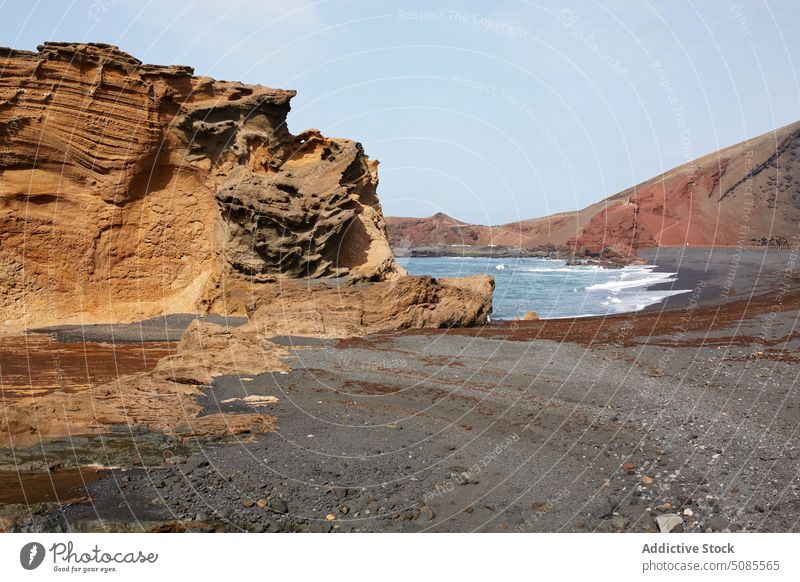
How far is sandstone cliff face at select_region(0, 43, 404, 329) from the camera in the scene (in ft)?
66.3

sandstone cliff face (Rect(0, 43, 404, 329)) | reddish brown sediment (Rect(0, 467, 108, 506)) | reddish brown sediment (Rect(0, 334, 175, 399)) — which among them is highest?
sandstone cliff face (Rect(0, 43, 404, 329))

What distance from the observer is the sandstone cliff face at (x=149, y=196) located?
2022cm

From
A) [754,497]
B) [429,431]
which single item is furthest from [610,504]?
[429,431]

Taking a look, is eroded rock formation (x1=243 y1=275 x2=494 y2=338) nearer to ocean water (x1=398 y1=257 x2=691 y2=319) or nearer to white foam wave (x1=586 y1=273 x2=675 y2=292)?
ocean water (x1=398 y1=257 x2=691 y2=319)

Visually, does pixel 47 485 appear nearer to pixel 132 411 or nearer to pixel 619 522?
pixel 132 411

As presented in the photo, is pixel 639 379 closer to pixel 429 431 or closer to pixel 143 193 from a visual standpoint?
pixel 429 431

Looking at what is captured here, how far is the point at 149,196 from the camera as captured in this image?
874 inches

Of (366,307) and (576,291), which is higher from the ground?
(366,307)

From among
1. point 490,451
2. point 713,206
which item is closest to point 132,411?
point 490,451

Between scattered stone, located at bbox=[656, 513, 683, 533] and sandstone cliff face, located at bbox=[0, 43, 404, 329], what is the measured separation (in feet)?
49.8

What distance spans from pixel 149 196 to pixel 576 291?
29.4 metres

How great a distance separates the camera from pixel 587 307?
3441cm

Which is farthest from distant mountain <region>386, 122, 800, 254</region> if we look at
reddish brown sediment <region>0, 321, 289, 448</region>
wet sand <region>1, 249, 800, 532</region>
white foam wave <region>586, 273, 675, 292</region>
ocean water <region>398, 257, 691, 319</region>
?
reddish brown sediment <region>0, 321, 289, 448</region>

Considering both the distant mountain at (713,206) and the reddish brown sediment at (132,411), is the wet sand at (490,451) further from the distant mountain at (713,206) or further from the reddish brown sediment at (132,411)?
the distant mountain at (713,206)
